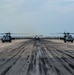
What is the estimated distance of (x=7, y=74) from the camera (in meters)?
12.7

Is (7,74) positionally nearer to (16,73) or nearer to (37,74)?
(16,73)

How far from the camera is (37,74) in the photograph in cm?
1262

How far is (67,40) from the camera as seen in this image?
266ft

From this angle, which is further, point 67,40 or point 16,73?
point 67,40

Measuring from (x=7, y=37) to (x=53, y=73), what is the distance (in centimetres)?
6755

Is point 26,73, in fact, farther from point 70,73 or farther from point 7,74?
point 70,73

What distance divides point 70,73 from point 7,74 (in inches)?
118

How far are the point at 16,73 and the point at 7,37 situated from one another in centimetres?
6725

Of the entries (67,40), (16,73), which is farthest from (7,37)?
(16,73)

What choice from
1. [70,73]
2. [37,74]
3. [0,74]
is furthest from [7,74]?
[70,73]

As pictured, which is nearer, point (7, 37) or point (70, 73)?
point (70, 73)

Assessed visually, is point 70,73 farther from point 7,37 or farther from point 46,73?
point 7,37

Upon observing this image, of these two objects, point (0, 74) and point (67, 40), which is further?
point (67, 40)

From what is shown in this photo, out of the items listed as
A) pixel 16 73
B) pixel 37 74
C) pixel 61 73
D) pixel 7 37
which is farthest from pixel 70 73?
pixel 7 37
